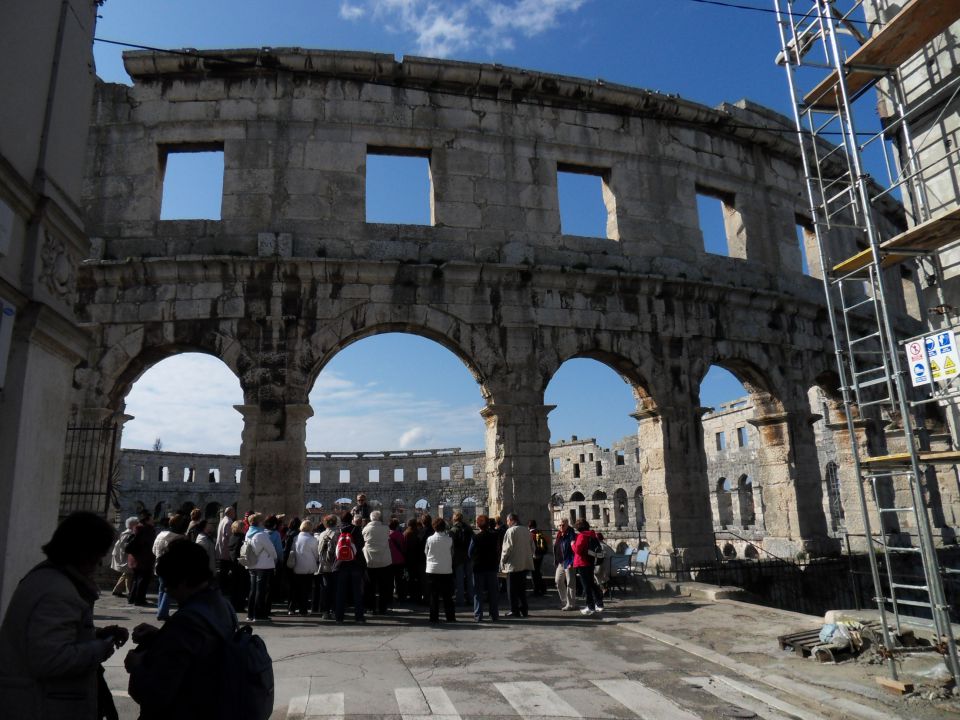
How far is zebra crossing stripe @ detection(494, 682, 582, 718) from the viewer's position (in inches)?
185

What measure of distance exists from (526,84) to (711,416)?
26968mm

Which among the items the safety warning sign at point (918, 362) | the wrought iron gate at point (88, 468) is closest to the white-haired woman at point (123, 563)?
the wrought iron gate at point (88, 468)

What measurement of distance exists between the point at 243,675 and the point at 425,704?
301cm

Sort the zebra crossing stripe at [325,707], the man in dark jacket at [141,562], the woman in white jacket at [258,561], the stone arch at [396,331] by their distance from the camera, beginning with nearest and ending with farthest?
1. the zebra crossing stripe at [325,707]
2. the woman in white jacket at [258,561]
3. the man in dark jacket at [141,562]
4. the stone arch at [396,331]

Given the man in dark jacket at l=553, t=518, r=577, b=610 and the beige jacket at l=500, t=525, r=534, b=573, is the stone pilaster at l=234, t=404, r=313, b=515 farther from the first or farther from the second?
the man in dark jacket at l=553, t=518, r=577, b=610

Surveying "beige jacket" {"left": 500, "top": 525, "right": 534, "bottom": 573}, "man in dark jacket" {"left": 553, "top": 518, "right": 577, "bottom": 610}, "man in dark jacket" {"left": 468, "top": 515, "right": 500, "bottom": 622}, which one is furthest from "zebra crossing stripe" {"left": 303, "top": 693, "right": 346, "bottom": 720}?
"man in dark jacket" {"left": 553, "top": 518, "right": 577, "bottom": 610}

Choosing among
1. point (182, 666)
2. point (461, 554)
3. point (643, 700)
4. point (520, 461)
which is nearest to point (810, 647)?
point (643, 700)

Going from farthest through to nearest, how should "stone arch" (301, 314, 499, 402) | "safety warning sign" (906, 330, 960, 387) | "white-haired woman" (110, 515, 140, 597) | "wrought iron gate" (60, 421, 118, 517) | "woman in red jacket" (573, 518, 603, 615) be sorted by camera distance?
"stone arch" (301, 314, 499, 402) < "wrought iron gate" (60, 421, 118, 517) < "white-haired woman" (110, 515, 140, 597) < "woman in red jacket" (573, 518, 603, 615) < "safety warning sign" (906, 330, 960, 387)

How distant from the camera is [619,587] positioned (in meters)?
11.9

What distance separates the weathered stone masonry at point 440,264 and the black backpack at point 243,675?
9255 millimetres

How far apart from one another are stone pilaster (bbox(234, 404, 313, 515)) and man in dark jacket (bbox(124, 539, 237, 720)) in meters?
9.10

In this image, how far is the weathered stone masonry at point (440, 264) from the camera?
11969 mm

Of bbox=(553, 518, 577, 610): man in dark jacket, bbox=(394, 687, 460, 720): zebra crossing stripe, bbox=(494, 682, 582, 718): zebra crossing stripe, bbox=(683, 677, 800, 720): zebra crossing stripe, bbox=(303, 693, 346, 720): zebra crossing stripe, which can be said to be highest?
bbox=(553, 518, 577, 610): man in dark jacket

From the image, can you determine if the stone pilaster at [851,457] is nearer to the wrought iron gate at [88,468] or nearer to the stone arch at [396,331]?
the stone arch at [396,331]
